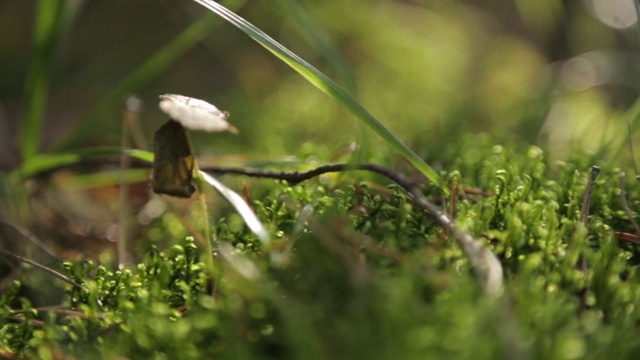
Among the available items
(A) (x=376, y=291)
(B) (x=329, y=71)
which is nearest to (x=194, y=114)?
(A) (x=376, y=291)

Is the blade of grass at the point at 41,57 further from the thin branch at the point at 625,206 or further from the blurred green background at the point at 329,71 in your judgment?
the thin branch at the point at 625,206

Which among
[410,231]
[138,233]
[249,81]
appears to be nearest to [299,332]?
[410,231]

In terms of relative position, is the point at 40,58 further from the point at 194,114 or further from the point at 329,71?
the point at 329,71

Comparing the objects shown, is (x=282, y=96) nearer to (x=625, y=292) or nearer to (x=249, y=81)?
(x=249, y=81)

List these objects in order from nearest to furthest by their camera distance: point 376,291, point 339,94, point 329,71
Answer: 1. point 376,291
2. point 339,94
3. point 329,71

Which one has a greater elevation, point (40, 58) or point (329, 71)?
point (329, 71)

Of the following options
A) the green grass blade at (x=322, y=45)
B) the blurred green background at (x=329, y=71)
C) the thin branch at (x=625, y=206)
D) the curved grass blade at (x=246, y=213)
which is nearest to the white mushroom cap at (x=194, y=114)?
the curved grass blade at (x=246, y=213)
